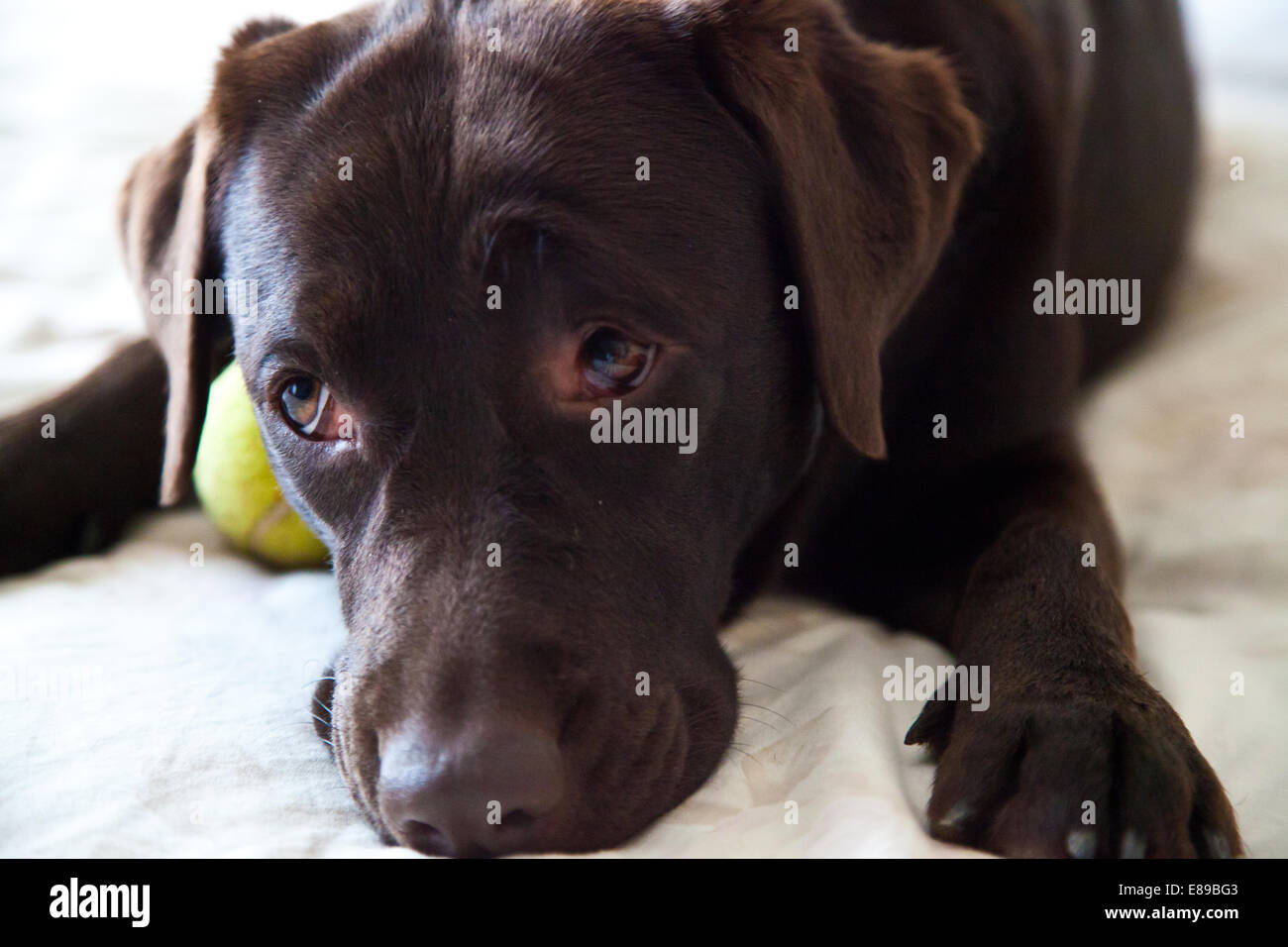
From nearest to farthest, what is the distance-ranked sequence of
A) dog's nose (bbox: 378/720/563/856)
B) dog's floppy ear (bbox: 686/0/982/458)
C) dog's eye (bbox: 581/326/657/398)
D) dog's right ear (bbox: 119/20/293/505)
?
1. dog's nose (bbox: 378/720/563/856)
2. dog's eye (bbox: 581/326/657/398)
3. dog's floppy ear (bbox: 686/0/982/458)
4. dog's right ear (bbox: 119/20/293/505)

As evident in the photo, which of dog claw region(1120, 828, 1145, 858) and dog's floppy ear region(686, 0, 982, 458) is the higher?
dog's floppy ear region(686, 0, 982, 458)

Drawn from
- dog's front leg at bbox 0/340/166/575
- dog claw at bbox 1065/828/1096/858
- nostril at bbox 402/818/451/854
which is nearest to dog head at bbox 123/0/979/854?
nostril at bbox 402/818/451/854

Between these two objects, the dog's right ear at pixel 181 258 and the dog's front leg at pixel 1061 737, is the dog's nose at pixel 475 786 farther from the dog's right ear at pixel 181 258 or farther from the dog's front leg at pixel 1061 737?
the dog's right ear at pixel 181 258

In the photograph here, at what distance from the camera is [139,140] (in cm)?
361

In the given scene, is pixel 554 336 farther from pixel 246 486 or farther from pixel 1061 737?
pixel 246 486

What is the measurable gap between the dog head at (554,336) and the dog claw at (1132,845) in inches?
18.6

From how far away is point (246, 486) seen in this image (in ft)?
6.84

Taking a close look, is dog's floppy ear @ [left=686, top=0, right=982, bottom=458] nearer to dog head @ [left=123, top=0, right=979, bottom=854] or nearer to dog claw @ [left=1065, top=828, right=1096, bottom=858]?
dog head @ [left=123, top=0, right=979, bottom=854]

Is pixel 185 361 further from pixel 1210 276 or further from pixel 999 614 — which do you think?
pixel 1210 276

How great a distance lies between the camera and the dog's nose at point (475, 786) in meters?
1.25

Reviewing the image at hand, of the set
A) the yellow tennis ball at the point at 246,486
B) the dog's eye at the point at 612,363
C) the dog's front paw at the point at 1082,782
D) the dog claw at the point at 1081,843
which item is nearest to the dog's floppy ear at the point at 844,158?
the dog's eye at the point at 612,363

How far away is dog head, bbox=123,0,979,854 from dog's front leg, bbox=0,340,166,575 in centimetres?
60

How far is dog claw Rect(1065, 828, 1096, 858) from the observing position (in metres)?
1.26
